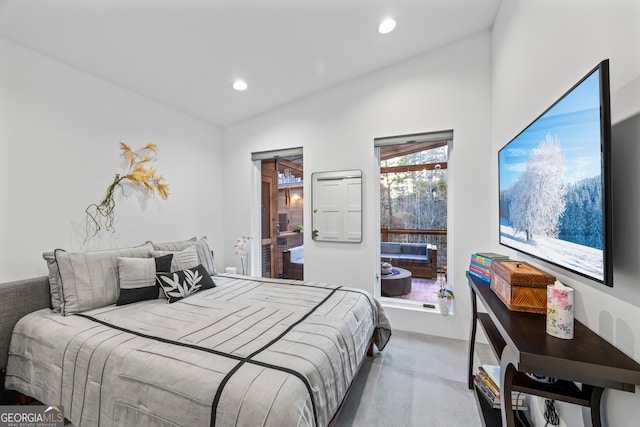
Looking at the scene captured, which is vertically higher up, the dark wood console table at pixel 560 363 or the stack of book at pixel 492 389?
the dark wood console table at pixel 560 363

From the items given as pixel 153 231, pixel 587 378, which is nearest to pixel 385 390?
pixel 587 378

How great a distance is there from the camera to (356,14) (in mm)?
2180

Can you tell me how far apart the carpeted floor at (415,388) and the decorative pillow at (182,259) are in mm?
1799

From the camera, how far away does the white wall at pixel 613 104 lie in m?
0.86

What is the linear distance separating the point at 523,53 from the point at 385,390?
Result: 2625mm

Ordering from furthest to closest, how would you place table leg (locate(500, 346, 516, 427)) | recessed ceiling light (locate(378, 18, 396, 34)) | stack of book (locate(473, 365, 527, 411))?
recessed ceiling light (locate(378, 18, 396, 34)) → stack of book (locate(473, 365, 527, 411)) → table leg (locate(500, 346, 516, 427))

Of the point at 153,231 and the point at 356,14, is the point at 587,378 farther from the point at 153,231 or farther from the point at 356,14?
the point at 153,231

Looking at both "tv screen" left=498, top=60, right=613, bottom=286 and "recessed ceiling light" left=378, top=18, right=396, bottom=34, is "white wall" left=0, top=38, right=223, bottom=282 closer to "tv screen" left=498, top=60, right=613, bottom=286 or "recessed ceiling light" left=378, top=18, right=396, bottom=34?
"recessed ceiling light" left=378, top=18, right=396, bottom=34

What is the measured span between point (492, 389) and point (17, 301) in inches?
129

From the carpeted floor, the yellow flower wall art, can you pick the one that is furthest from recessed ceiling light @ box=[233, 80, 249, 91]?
the carpeted floor

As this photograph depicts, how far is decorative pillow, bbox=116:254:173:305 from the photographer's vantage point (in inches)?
82.2

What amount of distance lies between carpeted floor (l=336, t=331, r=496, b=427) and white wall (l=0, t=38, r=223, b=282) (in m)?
2.66

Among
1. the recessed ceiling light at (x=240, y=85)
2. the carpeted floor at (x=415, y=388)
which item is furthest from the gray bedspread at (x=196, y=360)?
the recessed ceiling light at (x=240, y=85)

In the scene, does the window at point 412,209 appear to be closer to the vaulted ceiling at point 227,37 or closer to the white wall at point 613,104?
the vaulted ceiling at point 227,37
